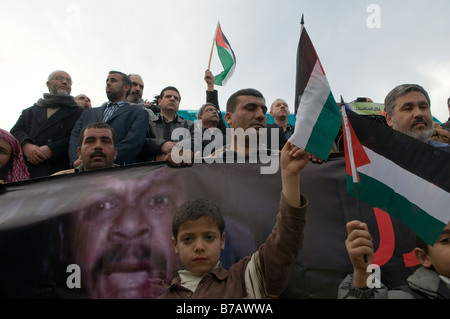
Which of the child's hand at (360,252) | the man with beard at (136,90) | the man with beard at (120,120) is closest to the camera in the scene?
the child's hand at (360,252)

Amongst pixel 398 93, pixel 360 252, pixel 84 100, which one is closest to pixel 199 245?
pixel 360 252

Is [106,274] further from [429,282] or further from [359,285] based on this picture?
[429,282]

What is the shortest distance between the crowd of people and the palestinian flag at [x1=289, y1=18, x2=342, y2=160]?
0.29 feet

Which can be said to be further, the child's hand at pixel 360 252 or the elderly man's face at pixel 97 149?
the elderly man's face at pixel 97 149

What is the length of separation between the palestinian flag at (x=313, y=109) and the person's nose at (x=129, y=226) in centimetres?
131

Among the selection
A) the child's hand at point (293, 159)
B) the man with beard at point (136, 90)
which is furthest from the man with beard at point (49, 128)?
the child's hand at point (293, 159)

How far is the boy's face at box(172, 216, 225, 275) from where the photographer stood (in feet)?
7.55

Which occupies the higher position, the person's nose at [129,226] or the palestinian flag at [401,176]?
the palestinian flag at [401,176]

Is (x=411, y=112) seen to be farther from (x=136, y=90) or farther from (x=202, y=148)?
(x=136, y=90)

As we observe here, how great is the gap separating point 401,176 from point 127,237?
182cm

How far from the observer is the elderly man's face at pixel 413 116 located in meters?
3.50

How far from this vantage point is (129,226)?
116 inches

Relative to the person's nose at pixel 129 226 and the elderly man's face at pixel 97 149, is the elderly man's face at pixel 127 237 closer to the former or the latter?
the person's nose at pixel 129 226

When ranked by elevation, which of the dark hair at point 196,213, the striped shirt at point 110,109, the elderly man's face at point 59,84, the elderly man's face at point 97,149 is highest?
the elderly man's face at point 59,84
